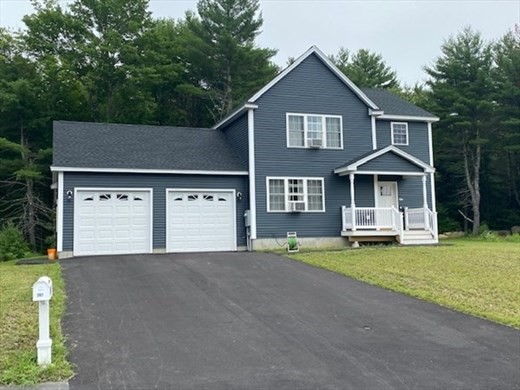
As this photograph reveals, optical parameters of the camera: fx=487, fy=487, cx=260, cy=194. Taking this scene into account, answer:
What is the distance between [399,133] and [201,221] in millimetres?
9502

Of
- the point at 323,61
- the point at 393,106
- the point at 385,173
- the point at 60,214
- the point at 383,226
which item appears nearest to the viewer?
the point at 60,214

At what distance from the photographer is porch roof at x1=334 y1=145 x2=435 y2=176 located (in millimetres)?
17531

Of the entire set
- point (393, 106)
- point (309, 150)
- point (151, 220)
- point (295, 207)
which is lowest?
point (151, 220)

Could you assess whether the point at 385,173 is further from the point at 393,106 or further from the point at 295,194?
the point at 393,106

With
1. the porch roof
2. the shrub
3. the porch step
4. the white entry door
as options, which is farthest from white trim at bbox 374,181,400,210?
the shrub

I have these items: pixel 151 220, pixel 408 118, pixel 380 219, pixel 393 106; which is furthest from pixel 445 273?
pixel 393 106

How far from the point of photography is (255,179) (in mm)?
17328

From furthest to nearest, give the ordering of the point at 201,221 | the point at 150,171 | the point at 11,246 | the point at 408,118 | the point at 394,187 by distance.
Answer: the point at 408,118 < the point at 394,187 < the point at 11,246 < the point at 201,221 < the point at 150,171

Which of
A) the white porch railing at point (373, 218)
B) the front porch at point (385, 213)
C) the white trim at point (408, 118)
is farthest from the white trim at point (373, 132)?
the white porch railing at point (373, 218)

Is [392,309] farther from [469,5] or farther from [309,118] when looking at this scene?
[469,5]

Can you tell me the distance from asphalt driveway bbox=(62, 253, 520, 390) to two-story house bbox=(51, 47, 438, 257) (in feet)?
18.1

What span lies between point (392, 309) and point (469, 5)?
65.5 ft

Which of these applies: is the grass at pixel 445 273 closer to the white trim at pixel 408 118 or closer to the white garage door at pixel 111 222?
the white garage door at pixel 111 222

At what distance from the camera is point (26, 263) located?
14.2 m
